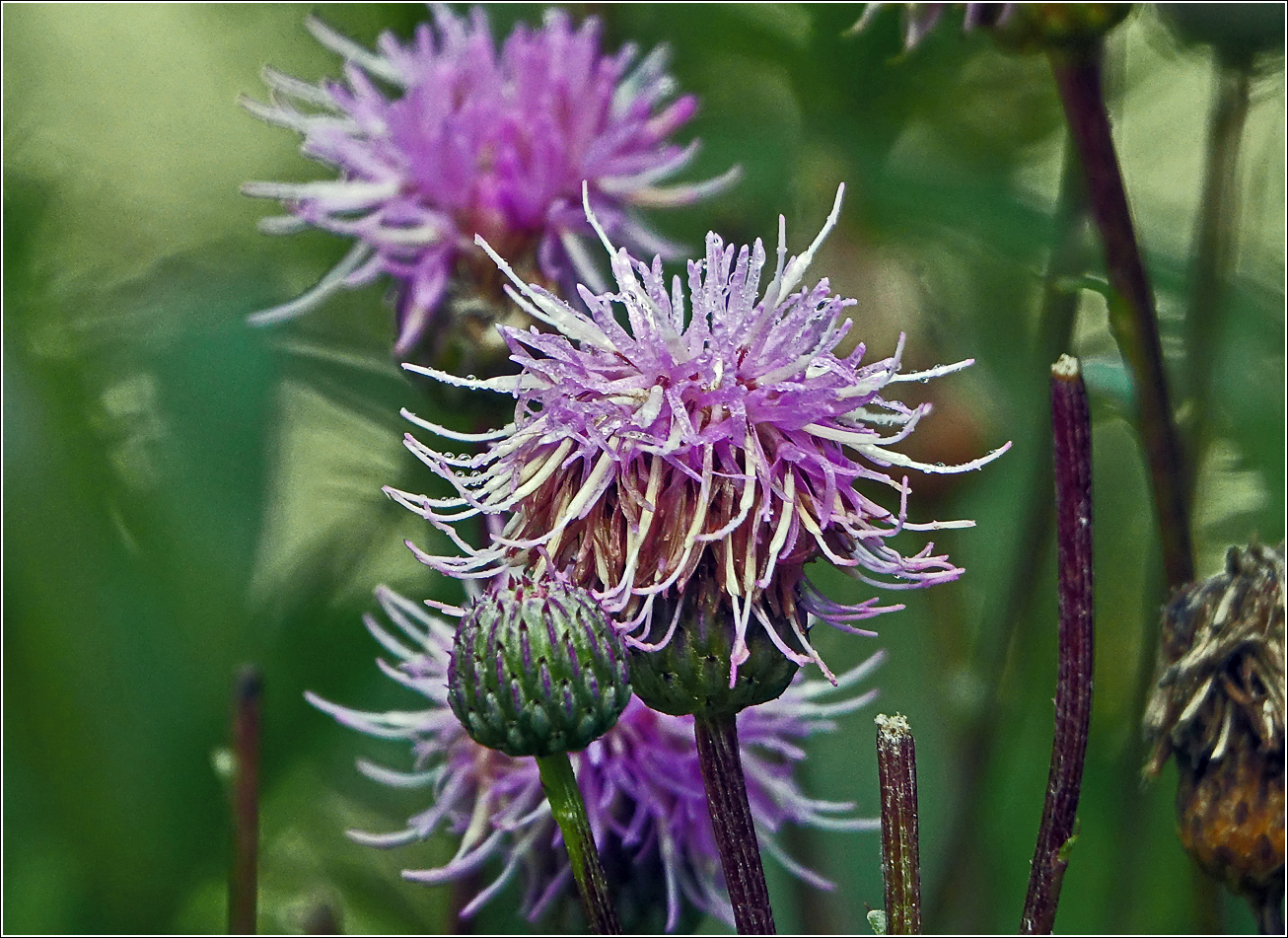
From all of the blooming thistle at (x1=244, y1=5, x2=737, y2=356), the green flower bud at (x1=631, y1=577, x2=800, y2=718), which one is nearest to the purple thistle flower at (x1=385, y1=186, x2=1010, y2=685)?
the green flower bud at (x1=631, y1=577, x2=800, y2=718)

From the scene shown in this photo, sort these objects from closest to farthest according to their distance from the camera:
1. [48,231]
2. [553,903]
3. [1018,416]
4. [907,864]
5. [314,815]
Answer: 1. [907,864]
2. [553,903]
3. [314,815]
4. [1018,416]
5. [48,231]

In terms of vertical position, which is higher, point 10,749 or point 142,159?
point 142,159

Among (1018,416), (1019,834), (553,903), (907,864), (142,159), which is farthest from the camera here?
(142,159)

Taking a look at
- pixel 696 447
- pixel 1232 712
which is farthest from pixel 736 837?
pixel 1232 712

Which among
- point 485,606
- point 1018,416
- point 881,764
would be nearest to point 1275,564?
point 881,764

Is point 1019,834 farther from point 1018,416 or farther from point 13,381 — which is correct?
point 13,381

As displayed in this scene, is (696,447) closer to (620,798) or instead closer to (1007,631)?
(620,798)
